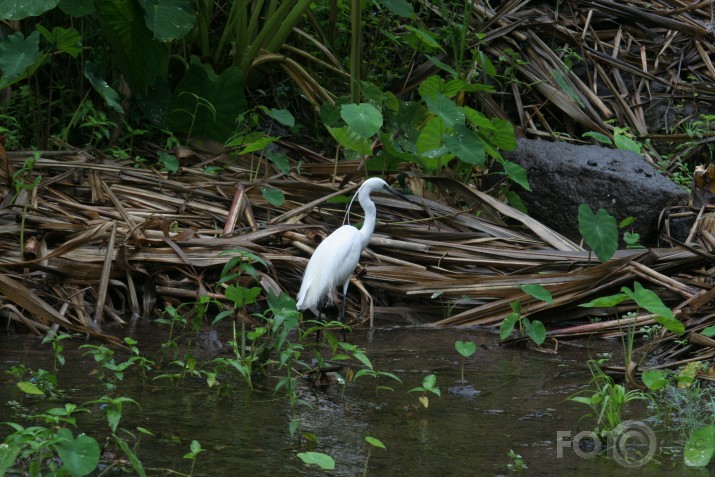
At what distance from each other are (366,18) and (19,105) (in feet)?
9.41

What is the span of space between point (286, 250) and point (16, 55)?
74.0 inches

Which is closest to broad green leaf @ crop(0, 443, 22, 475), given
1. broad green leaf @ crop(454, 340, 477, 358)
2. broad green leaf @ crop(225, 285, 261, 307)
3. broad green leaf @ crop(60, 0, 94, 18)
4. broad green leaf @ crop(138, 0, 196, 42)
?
broad green leaf @ crop(225, 285, 261, 307)

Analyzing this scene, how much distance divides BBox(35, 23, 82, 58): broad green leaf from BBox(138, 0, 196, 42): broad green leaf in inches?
16.8

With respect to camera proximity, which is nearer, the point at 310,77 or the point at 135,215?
the point at 135,215

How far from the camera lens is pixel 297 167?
20.3ft

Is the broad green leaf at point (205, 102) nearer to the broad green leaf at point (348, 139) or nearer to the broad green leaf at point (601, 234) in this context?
the broad green leaf at point (348, 139)

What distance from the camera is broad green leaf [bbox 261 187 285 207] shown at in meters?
5.41

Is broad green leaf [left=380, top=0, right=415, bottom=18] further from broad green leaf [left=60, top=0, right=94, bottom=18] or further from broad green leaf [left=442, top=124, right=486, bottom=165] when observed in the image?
broad green leaf [left=60, top=0, right=94, bottom=18]

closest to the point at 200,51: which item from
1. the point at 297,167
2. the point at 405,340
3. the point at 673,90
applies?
the point at 297,167

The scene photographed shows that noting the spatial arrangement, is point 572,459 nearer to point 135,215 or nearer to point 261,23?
Result: point 135,215

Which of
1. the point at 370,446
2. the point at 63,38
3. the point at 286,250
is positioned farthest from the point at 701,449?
the point at 63,38

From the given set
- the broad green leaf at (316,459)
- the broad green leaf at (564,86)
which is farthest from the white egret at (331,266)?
the broad green leaf at (564,86)

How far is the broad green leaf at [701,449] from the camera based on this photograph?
8.98 feet

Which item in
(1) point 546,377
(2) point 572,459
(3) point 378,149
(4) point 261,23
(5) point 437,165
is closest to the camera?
(2) point 572,459
